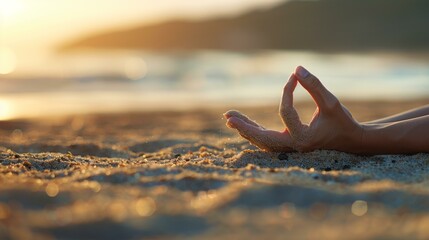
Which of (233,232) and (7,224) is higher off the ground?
(7,224)

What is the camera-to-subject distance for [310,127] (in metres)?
3.45

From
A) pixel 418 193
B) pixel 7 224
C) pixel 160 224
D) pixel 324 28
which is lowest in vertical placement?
pixel 418 193

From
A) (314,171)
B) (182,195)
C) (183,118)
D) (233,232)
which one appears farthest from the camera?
(183,118)

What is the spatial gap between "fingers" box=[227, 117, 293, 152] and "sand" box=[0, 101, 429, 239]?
2.3 inches

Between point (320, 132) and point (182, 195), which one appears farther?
point (320, 132)

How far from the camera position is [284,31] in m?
57.9

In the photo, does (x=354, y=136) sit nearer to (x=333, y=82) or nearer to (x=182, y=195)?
(x=182, y=195)

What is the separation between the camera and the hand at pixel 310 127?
3.35 metres

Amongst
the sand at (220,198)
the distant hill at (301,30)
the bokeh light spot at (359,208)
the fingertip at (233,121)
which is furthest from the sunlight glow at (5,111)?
the distant hill at (301,30)

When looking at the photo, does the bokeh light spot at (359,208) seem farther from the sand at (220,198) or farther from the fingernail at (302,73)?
the fingernail at (302,73)

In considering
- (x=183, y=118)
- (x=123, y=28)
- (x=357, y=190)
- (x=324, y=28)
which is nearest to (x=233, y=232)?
(x=357, y=190)

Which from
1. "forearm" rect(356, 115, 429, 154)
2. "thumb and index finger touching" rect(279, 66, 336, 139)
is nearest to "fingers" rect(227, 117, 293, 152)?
"thumb and index finger touching" rect(279, 66, 336, 139)

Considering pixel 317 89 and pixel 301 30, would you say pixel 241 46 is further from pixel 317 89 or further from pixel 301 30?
pixel 317 89

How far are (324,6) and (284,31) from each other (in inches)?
180
